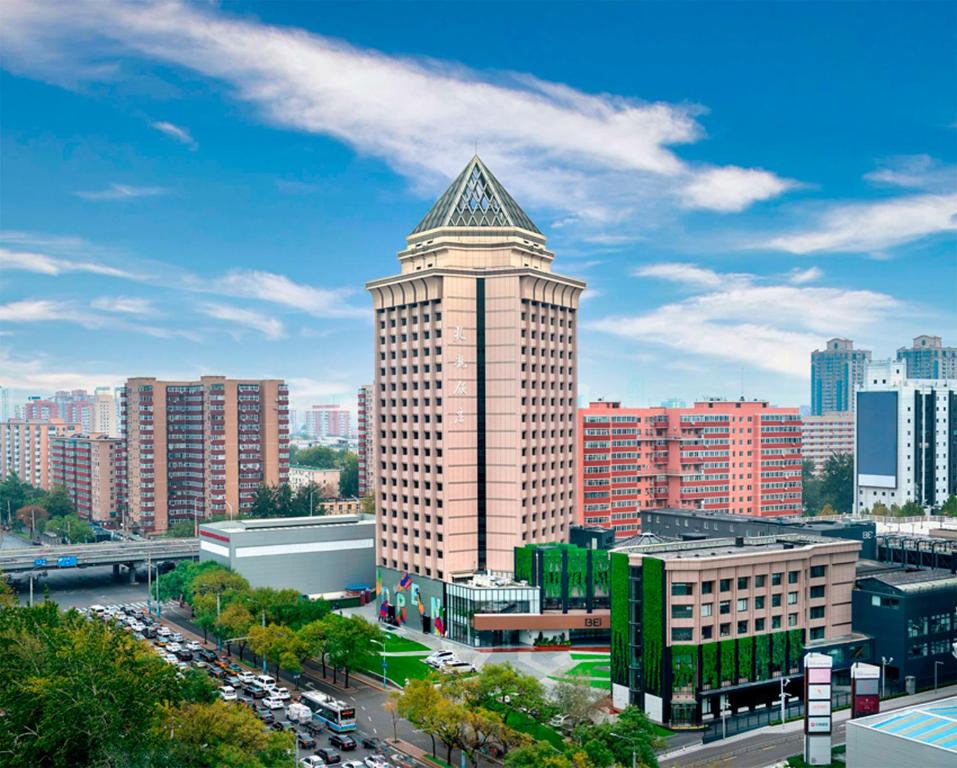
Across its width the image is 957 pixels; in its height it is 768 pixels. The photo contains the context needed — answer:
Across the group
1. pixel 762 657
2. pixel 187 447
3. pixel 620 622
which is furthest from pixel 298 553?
pixel 187 447

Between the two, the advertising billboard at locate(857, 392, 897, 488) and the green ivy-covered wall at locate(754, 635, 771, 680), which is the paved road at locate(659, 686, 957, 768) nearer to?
the green ivy-covered wall at locate(754, 635, 771, 680)

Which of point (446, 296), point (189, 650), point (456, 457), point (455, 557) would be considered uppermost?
point (446, 296)

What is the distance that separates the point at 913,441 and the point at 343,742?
12296cm

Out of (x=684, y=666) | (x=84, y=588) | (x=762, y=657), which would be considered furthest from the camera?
(x=84, y=588)

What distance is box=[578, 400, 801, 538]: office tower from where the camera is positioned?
124 meters

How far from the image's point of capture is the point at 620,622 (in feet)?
209

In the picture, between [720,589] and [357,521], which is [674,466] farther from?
[720,589]

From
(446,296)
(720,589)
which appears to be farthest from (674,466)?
(720,589)

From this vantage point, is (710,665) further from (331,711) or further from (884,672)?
(331,711)

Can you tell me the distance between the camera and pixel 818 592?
219 ft

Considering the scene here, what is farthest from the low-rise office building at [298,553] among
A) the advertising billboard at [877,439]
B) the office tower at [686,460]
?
the advertising billboard at [877,439]

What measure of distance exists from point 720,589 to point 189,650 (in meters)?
46.3

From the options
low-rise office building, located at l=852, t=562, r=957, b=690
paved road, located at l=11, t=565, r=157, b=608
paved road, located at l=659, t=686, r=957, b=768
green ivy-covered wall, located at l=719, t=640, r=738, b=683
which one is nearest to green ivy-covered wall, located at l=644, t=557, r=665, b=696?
green ivy-covered wall, located at l=719, t=640, r=738, b=683

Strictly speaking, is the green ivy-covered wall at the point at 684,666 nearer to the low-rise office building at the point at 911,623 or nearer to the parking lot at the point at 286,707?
the low-rise office building at the point at 911,623
